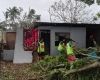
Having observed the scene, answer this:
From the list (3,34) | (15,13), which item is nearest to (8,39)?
(3,34)

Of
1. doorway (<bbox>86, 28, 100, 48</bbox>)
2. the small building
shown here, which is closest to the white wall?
the small building

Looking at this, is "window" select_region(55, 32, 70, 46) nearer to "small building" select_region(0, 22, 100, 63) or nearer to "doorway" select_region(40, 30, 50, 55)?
"small building" select_region(0, 22, 100, 63)

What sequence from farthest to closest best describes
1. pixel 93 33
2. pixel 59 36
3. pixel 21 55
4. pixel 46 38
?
pixel 93 33 < pixel 59 36 < pixel 46 38 < pixel 21 55

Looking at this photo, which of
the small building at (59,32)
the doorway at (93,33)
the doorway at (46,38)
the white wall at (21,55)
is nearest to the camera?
the white wall at (21,55)

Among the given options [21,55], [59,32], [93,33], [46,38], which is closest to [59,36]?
[59,32]

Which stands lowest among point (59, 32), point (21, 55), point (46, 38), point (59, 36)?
point (21, 55)

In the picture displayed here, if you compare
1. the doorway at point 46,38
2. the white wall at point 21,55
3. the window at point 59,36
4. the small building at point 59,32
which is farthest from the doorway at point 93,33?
the white wall at point 21,55

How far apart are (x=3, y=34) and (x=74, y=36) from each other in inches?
257

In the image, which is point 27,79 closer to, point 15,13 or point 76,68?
point 76,68

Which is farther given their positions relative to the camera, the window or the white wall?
the window

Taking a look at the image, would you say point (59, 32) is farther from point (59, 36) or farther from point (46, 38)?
point (46, 38)

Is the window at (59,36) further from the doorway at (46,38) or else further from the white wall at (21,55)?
the white wall at (21,55)

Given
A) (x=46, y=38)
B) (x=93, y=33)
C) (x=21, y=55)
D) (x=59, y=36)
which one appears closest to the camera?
(x=21, y=55)

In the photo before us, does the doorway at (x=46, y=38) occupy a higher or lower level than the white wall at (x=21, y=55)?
higher
